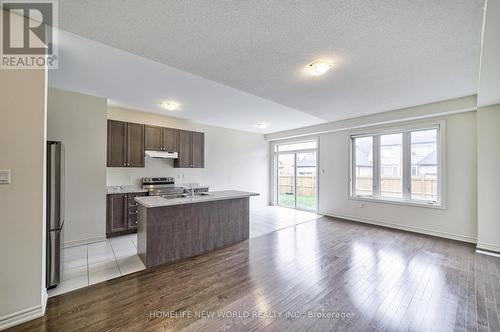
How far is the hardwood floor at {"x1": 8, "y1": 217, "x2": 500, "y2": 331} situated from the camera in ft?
6.10

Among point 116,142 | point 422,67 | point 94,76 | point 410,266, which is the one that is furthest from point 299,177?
point 94,76

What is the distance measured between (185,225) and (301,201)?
4.81 meters

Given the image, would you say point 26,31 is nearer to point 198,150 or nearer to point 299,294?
point 299,294

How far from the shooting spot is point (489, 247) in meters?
3.50

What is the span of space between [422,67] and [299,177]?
16.1 feet

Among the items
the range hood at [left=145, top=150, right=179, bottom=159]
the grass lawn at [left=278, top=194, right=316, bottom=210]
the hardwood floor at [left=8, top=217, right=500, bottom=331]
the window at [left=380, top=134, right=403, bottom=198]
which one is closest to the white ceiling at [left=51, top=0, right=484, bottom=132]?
the window at [left=380, top=134, right=403, bottom=198]

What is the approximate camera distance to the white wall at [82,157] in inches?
138

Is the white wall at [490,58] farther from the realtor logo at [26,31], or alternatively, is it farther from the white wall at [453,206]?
the realtor logo at [26,31]

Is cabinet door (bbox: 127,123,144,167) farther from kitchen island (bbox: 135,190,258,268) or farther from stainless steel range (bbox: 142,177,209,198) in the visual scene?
kitchen island (bbox: 135,190,258,268)

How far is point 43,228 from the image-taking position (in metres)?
1.92

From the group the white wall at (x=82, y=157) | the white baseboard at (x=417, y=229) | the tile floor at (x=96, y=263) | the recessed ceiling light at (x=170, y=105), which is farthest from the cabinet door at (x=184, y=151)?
the white baseboard at (x=417, y=229)

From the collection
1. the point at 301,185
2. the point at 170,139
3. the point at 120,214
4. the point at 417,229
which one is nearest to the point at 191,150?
the point at 170,139

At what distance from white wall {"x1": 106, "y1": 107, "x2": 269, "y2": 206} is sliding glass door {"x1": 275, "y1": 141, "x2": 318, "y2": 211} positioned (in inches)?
21.4

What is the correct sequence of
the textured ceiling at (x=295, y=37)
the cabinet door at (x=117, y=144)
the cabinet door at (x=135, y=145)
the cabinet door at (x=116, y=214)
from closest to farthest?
the textured ceiling at (x=295, y=37) → the cabinet door at (x=116, y=214) → the cabinet door at (x=117, y=144) → the cabinet door at (x=135, y=145)
